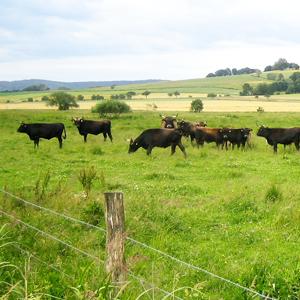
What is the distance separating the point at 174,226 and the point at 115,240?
14.7 ft

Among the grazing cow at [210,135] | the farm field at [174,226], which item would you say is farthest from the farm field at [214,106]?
the farm field at [174,226]

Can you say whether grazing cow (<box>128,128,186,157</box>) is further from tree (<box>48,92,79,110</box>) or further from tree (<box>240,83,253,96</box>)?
tree (<box>240,83,253,96</box>)

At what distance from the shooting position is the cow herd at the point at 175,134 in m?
21.9

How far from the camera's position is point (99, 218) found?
29.8 ft

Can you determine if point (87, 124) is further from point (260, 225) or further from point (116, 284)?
point (116, 284)

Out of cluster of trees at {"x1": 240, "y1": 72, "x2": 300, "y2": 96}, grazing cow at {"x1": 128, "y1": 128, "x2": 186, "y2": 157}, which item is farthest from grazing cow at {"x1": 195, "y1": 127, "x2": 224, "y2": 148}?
cluster of trees at {"x1": 240, "y1": 72, "x2": 300, "y2": 96}

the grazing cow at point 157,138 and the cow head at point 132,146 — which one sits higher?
the grazing cow at point 157,138

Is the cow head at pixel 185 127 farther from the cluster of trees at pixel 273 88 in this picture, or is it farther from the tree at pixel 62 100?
the cluster of trees at pixel 273 88

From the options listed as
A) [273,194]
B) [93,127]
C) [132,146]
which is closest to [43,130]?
[93,127]

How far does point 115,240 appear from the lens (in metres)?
4.47

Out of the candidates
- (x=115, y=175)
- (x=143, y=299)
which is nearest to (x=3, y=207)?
(x=143, y=299)

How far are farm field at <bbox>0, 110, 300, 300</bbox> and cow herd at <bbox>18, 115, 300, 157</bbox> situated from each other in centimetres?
368

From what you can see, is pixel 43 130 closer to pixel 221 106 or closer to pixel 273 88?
pixel 221 106

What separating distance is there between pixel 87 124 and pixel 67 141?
171cm
